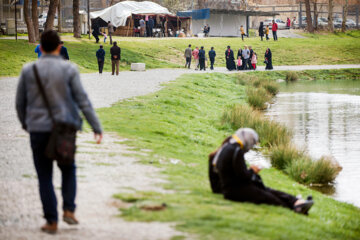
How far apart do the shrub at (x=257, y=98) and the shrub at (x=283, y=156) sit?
1310 cm

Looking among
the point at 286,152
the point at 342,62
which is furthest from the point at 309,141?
the point at 342,62

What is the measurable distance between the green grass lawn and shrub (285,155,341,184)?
26.5 meters

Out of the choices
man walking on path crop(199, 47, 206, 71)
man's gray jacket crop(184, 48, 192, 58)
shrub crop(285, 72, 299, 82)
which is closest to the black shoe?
man walking on path crop(199, 47, 206, 71)

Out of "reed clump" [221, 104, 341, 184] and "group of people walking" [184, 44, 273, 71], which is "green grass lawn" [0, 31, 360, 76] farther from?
"reed clump" [221, 104, 341, 184]

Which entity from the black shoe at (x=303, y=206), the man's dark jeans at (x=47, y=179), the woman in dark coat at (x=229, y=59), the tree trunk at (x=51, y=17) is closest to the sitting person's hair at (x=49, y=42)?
the man's dark jeans at (x=47, y=179)

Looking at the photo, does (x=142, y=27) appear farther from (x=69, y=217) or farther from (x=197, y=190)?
(x=69, y=217)

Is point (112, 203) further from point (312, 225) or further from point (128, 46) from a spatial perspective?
point (128, 46)

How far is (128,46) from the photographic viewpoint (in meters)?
51.1

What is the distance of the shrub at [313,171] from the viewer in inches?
537

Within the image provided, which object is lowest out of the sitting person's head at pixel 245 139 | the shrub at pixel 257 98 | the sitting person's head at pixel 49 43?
the shrub at pixel 257 98

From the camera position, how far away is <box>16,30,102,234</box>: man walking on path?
243 inches

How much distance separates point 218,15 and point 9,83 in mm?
44737

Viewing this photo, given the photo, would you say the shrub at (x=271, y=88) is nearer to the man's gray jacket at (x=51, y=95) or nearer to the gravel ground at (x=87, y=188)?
the gravel ground at (x=87, y=188)

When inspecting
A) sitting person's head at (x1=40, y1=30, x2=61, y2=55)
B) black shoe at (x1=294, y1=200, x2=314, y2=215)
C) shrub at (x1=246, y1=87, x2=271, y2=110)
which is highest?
sitting person's head at (x1=40, y1=30, x2=61, y2=55)
